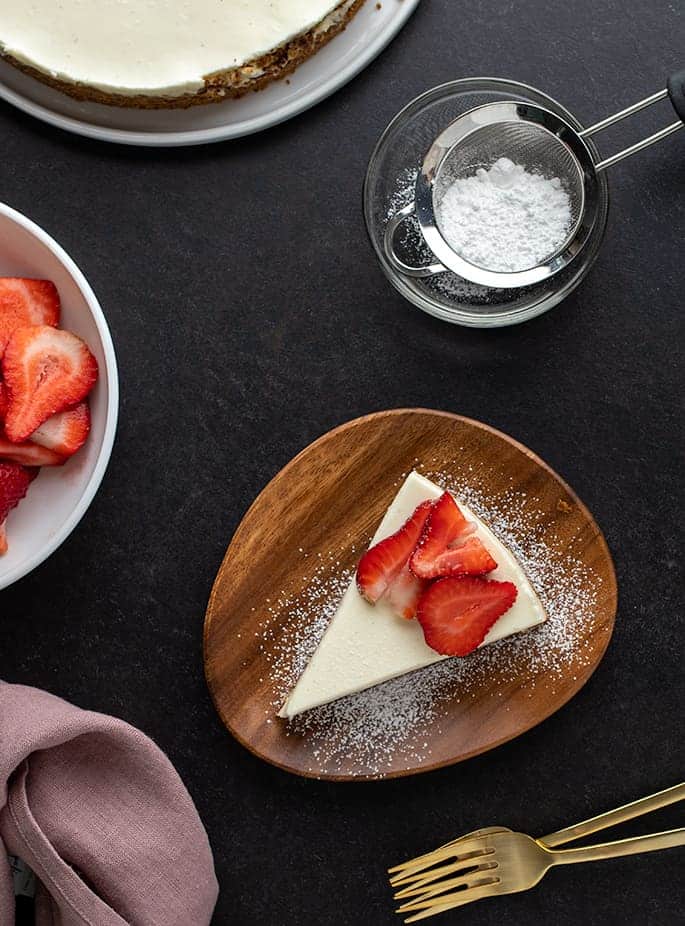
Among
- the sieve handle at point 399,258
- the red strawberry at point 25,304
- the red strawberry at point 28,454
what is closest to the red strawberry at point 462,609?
the sieve handle at point 399,258

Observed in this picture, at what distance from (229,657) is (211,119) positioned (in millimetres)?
760

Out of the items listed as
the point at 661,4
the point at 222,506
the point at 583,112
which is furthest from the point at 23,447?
the point at 661,4

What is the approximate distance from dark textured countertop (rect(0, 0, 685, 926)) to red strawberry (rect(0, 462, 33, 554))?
0.40ft

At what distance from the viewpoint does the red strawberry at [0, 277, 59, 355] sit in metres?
1.20

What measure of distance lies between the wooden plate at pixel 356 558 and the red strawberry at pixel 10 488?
29cm

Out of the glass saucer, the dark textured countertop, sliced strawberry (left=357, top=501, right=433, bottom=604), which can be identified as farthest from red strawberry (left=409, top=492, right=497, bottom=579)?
the glass saucer

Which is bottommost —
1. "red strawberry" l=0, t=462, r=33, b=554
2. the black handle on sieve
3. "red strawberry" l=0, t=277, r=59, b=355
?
"red strawberry" l=0, t=462, r=33, b=554

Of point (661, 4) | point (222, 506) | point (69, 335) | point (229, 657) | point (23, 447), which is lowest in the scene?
Result: point (229, 657)

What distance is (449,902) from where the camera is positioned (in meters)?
1.28

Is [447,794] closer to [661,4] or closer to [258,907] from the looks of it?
[258,907]

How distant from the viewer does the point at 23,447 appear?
47.0 inches

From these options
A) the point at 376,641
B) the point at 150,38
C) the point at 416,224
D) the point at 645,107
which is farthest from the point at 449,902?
the point at 150,38

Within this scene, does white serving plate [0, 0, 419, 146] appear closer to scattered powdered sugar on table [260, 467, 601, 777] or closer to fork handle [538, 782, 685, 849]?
scattered powdered sugar on table [260, 467, 601, 777]

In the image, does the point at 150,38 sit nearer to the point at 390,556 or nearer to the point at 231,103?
the point at 231,103
